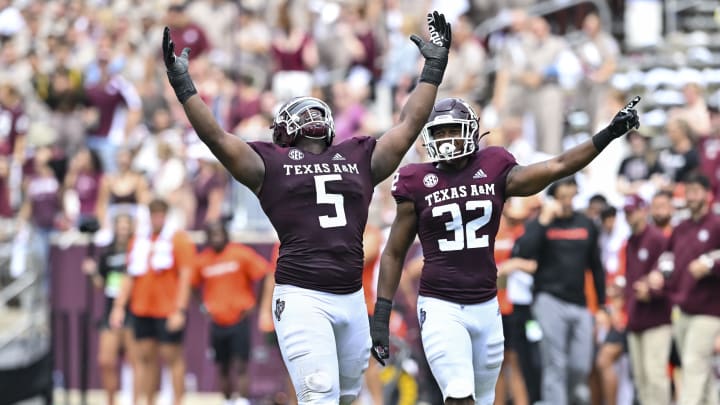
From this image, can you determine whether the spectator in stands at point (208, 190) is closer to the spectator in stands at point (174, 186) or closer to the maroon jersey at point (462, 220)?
the spectator in stands at point (174, 186)

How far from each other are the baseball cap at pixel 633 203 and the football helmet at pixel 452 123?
448 centimetres

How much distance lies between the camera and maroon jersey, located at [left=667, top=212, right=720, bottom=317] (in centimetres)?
1241

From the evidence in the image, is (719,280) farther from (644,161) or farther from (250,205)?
(250,205)

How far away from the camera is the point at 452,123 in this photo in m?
9.09

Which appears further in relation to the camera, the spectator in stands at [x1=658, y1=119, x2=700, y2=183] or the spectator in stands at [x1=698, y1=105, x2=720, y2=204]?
the spectator in stands at [x1=698, y1=105, x2=720, y2=204]

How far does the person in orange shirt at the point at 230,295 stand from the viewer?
14.2m

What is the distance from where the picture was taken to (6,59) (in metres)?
21.7

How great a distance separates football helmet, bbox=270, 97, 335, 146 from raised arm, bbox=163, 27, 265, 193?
0.34m

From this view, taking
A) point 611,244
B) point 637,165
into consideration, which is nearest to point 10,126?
point 637,165

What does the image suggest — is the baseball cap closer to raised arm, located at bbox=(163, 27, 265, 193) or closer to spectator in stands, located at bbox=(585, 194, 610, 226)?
spectator in stands, located at bbox=(585, 194, 610, 226)

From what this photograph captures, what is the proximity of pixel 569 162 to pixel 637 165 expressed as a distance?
708 centimetres

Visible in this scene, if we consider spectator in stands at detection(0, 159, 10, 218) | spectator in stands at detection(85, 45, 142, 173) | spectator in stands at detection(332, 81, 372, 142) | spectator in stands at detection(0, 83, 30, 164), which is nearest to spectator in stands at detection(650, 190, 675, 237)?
spectator in stands at detection(332, 81, 372, 142)

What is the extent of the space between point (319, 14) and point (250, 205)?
4.13 metres

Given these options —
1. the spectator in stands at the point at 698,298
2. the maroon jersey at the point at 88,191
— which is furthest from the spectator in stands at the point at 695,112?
the maroon jersey at the point at 88,191
